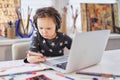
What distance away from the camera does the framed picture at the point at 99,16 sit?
2465mm

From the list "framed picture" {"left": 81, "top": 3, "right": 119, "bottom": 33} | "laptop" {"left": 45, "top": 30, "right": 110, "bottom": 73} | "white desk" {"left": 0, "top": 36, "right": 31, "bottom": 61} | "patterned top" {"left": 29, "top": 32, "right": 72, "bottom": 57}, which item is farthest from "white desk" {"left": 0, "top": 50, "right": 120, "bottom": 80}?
"framed picture" {"left": 81, "top": 3, "right": 119, "bottom": 33}

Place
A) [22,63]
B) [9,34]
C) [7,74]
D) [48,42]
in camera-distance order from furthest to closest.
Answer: [9,34], [48,42], [22,63], [7,74]

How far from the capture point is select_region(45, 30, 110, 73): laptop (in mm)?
1056

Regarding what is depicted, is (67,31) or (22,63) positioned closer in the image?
(22,63)

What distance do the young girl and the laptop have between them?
30 cm

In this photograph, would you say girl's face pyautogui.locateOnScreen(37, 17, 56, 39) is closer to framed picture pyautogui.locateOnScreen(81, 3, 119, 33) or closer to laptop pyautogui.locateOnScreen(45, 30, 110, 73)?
laptop pyautogui.locateOnScreen(45, 30, 110, 73)

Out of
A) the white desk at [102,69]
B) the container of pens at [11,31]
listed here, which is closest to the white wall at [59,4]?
the container of pens at [11,31]

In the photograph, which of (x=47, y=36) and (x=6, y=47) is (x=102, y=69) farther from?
(x=6, y=47)

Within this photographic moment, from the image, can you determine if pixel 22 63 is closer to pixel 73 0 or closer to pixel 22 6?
pixel 22 6

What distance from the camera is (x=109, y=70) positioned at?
45.8 inches

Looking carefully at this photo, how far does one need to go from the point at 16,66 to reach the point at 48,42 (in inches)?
17.8

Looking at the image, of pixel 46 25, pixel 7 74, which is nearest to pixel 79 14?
pixel 46 25

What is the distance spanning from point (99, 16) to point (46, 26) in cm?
121

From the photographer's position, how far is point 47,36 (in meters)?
1.58
